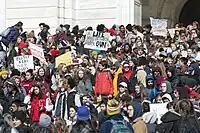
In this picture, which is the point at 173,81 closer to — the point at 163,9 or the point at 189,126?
the point at 189,126

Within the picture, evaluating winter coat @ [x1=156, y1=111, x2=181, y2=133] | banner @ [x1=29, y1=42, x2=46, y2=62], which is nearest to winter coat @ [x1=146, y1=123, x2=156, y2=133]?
winter coat @ [x1=156, y1=111, x2=181, y2=133]

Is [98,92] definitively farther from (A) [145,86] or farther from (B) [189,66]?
(B) [189,66]

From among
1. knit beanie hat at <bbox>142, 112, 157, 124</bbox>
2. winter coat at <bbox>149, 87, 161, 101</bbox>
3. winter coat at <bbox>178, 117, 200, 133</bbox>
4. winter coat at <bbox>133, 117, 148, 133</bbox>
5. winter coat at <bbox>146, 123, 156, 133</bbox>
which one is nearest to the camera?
winter coat at <bbox>178, 117, 200, 133</bbox>

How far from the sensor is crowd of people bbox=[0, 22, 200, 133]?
1111 centimetres

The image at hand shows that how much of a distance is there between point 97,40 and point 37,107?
535 cm

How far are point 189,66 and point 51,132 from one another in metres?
5.57

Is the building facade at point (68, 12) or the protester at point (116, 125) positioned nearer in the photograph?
the protester at point (116, 125)

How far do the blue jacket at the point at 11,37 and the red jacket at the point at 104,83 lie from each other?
479cm

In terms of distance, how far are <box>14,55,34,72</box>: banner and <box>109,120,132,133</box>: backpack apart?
760cm

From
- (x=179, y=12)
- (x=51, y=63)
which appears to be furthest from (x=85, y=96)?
(x=179, y=12)

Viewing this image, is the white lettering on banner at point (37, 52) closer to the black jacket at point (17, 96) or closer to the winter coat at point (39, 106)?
the black jacket at point (17, 96)

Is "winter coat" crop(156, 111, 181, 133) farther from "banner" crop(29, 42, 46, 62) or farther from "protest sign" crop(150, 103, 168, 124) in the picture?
"banner" crop(29, 42, 46, 62)

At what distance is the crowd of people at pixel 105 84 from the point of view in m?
11.1

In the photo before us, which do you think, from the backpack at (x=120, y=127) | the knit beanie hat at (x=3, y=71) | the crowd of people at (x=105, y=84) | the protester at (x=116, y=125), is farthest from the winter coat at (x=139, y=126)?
the knit beanie hat at (x=3, y=71)
